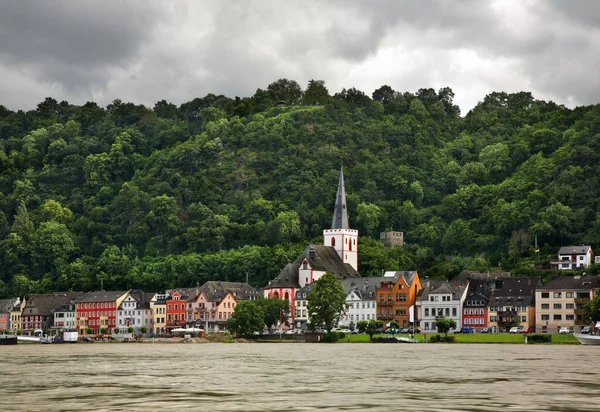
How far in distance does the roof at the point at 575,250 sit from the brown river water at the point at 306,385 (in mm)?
94048

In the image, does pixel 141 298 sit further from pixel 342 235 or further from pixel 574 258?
pixel 574 258

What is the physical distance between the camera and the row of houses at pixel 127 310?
16838 cm

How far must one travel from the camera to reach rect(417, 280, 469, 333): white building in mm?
151250

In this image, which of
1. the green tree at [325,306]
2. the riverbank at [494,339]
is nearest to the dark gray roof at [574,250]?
the riverbank at [494,339]

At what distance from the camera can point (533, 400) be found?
3994cm

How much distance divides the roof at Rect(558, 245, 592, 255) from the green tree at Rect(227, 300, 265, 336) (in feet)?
167

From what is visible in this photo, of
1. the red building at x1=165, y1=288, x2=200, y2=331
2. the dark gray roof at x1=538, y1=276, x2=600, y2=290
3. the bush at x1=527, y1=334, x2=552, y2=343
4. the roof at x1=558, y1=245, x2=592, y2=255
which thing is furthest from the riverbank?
the red building at x1=165, y1=288, x2=200, y2=331

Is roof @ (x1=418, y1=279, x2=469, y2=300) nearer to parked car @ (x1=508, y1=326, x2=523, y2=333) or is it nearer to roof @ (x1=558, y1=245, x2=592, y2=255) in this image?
parked car @ (x1=508, y1=326, x2=523, y2=333)

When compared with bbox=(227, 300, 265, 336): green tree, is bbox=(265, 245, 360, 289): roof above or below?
above

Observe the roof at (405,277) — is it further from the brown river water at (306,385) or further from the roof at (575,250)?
the brown river water at (306,385)

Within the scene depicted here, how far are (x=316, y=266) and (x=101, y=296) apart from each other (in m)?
38.6

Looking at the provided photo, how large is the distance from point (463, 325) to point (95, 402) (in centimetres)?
11621

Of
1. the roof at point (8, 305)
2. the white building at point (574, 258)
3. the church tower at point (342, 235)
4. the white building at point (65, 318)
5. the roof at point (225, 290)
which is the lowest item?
the white building at point (65, 318)

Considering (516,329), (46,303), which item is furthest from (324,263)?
(46,303)
